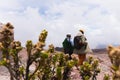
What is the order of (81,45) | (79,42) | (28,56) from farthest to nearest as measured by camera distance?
1. (81,45)
2. (79,42)
3. (28,56)

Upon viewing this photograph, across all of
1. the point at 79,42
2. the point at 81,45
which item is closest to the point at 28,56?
the point at 79,42

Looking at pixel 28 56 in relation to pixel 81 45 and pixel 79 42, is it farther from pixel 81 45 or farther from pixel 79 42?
pixel 81 45

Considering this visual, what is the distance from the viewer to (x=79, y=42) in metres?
21.0

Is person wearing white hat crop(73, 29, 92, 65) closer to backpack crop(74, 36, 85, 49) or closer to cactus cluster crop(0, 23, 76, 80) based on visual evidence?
backpack crop(74, 36, 85, 49)

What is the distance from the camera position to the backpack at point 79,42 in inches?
819

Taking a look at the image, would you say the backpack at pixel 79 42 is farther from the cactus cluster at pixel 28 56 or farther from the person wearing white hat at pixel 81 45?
the cactus cluster at pixel 28 56

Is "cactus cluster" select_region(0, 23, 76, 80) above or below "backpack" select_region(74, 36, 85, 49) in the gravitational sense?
below

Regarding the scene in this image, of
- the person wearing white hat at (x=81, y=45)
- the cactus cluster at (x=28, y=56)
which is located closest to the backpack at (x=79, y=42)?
the person wearing white hat at (x=81, y=45)

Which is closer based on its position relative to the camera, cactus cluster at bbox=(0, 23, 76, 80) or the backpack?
cactus cluster at bbox=(0, 23, 76, 80)

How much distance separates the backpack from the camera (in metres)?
20.8

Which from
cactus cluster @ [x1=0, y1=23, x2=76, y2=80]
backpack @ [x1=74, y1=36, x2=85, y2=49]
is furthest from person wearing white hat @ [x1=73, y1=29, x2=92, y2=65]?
cactus cluster @ [x1=0, y1=23, x2=76, y2=80]

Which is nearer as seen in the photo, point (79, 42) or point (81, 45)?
point (79, 42)

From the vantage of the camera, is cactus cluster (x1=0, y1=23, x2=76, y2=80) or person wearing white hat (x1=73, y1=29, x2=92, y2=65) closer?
cactus cluster (x1=0, y1=23, x2=76, y2=80)

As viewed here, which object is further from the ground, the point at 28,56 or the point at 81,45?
the point at 81,45
